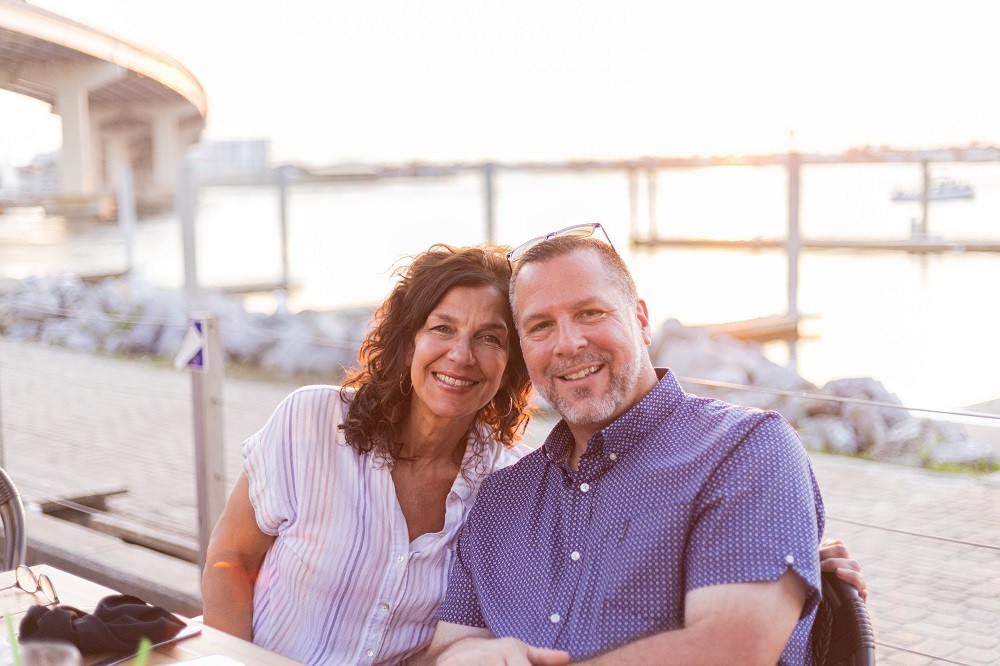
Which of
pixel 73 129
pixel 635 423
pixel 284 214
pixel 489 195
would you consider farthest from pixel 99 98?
pixel 635 423

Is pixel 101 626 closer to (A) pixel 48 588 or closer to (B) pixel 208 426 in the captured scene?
(A) pixel 48 588

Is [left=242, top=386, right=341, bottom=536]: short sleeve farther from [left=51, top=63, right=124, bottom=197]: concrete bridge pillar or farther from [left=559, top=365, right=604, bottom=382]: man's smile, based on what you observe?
[left=51, top=63, right=124, bottom=197]: concrete bridge pillar

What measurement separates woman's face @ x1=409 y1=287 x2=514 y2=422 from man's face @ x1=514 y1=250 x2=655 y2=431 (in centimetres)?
14

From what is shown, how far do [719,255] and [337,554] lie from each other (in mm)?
20103

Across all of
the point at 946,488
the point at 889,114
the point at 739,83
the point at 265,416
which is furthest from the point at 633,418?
the point at 889,114

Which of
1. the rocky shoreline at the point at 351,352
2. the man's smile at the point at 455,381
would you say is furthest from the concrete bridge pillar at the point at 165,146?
the man's smile at the point at 455,381

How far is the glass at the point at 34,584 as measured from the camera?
1.81 metres

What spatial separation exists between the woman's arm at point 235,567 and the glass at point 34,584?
1.15 feet

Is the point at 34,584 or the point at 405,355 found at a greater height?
the point at 405,355

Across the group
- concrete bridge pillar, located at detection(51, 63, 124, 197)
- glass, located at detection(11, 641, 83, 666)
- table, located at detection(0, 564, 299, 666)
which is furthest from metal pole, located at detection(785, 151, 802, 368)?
glass, located at detection(11, 641, 83, 666)

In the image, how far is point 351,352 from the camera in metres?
9.09

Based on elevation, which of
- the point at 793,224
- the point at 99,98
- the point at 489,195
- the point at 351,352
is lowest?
the point at 351,352

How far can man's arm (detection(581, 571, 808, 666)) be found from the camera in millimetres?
1571

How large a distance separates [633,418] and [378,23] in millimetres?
10027
